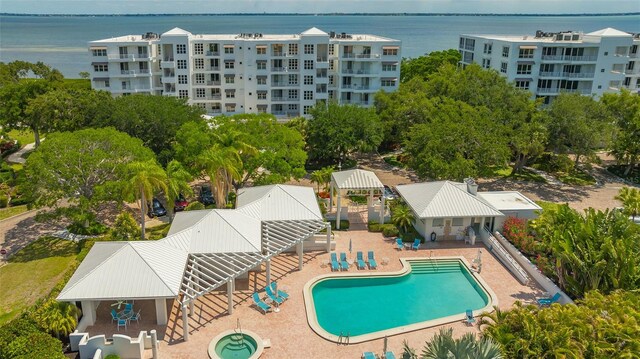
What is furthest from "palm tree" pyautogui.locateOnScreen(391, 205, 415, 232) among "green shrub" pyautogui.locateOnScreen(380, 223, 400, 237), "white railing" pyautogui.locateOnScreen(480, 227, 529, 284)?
"white railing" pyautogui.locateOnScreen(480, 227, 529, 284)

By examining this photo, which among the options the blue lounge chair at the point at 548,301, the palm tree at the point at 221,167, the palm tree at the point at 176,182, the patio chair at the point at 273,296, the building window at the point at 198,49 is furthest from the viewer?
the building window at the point at 198,49

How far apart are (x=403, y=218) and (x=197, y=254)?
16.4m

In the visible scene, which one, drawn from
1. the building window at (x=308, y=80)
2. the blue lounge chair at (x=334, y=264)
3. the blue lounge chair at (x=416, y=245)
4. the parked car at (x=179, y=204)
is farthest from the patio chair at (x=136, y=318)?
the building window at (x=308, y=80)

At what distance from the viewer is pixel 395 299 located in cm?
3034

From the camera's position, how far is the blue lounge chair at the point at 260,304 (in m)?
28.0

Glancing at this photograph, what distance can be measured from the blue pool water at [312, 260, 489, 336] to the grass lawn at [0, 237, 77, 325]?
17383 millimetres

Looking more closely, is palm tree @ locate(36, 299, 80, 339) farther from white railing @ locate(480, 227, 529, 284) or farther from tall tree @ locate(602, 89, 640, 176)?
tall tree @ locate(602, 89, 640, 176)

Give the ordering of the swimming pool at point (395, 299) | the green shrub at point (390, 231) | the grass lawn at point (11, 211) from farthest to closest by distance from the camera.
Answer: the grass lawn at point (11, 211), the green shrub at point (390, 231), the swimming pool at point (395, 299)

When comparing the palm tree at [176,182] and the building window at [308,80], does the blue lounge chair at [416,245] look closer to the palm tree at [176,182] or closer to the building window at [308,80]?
the palm tree at [176,182]

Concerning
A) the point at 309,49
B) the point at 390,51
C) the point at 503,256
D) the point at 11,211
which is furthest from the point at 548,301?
the point at 390,51

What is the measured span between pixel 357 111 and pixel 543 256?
27054 millimetres

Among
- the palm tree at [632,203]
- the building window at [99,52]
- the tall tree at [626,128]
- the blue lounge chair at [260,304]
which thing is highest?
the building window at [99,52]

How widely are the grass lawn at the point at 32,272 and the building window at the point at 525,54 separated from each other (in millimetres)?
64577

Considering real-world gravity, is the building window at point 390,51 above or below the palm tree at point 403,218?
above
